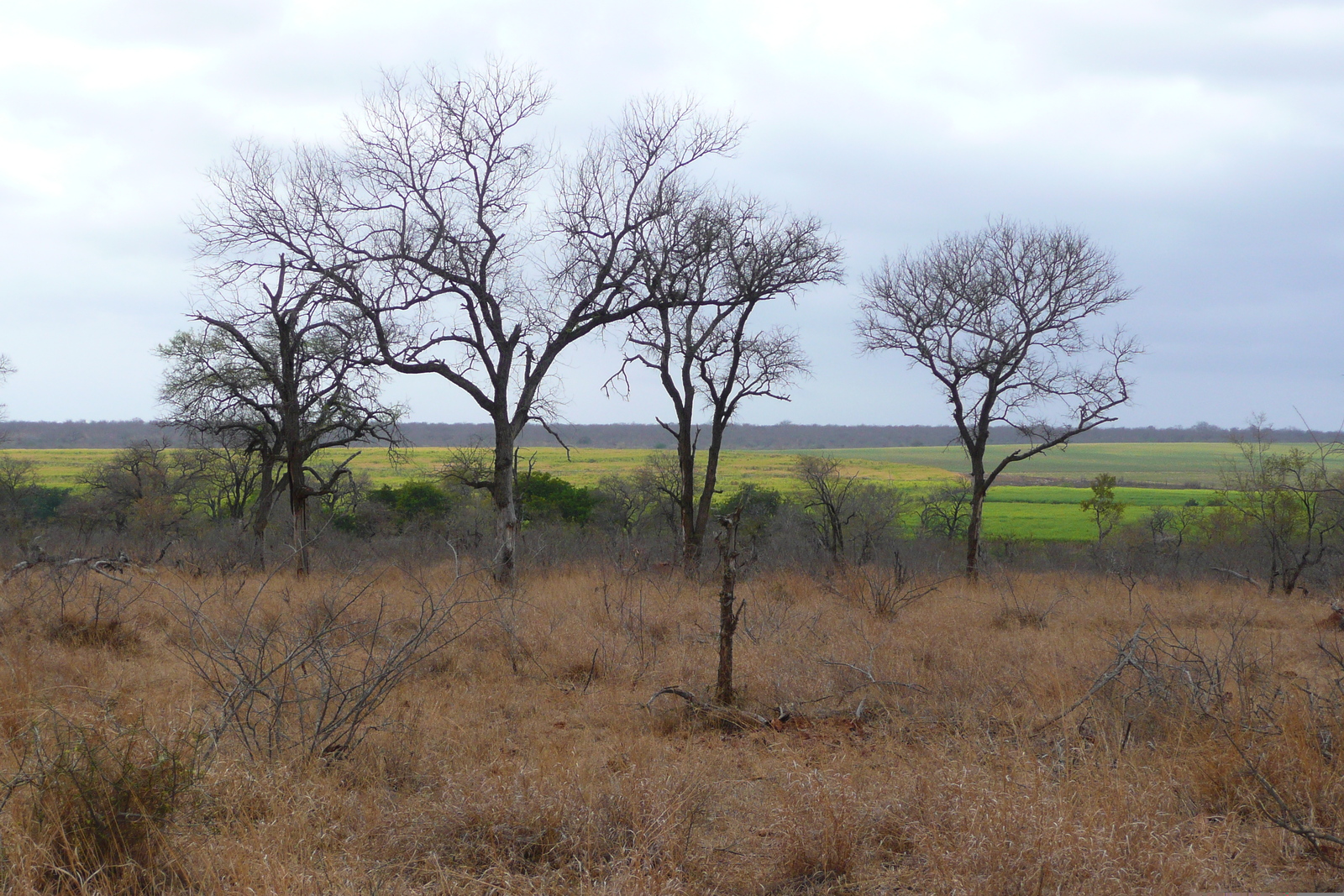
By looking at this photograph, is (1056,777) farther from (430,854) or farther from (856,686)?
(430,854)

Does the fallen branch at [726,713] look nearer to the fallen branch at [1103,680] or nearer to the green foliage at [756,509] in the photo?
the fallen branch at [1103,680]

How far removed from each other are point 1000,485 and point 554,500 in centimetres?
5665

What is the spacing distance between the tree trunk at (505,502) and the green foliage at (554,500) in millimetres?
20886

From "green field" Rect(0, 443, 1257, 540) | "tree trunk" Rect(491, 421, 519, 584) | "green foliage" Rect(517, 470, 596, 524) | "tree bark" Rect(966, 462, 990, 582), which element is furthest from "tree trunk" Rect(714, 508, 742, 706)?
"green foliage" Rect(517, 470, 596, 524)

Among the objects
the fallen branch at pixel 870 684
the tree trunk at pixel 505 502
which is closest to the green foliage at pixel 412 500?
the tree trunk at pixel 505 502

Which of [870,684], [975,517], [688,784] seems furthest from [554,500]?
[688,784]

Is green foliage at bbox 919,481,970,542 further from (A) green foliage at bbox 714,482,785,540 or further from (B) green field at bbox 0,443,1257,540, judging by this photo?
(A) green foliage at bbox 714,482,785,540

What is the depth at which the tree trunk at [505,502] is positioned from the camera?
1363cm

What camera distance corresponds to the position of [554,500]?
3688 cm

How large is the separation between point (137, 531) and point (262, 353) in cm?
1207

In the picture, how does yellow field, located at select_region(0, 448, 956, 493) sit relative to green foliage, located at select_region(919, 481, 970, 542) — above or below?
above

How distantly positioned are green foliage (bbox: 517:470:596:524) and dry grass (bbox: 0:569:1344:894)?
89.1 feet

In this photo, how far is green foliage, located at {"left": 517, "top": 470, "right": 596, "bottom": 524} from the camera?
117ft

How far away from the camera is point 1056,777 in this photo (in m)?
4.55
